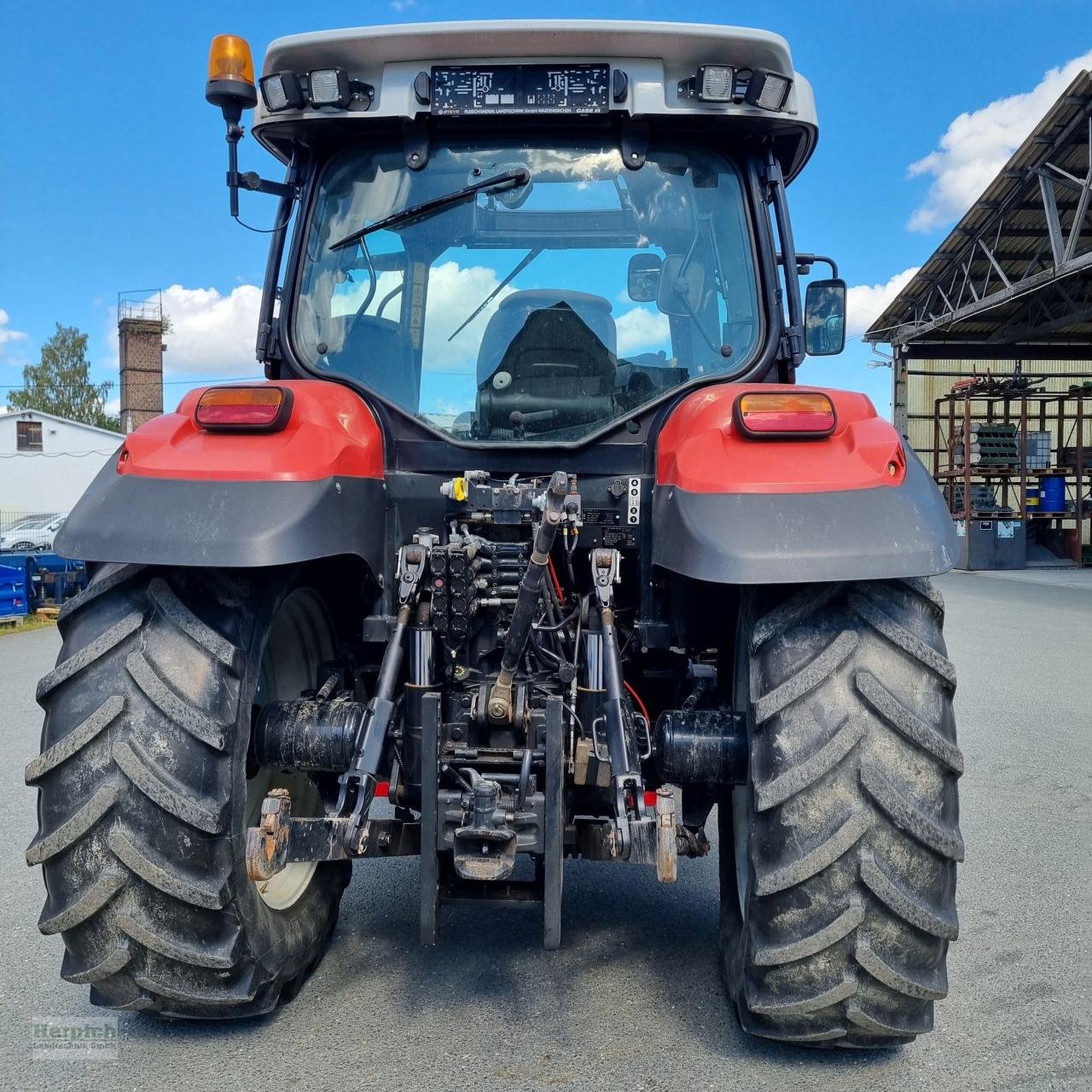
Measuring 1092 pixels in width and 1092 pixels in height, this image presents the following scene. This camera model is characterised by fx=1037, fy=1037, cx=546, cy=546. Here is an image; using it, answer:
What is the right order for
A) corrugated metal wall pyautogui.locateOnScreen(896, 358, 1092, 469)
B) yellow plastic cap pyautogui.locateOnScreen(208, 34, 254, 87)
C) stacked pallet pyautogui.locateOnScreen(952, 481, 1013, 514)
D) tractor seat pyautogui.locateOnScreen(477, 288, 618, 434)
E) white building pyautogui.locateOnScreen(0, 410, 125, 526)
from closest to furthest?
1. yellow plastic cap pyautogui.locateOnScreen(208, 34, 254, 87)
2. tractor seat pyautogui.locateOnScreen(477, 288, 618, 434)
3. stacked pallet pyautogui.locateOnScreen(952, 481, 1013, 514)
4. corrugated metal wall pyautogui.locateOnScreen(896, 358, 1092, 469)
5. white building pyautogui.locateOnScreen(0, 410, 125, 526)

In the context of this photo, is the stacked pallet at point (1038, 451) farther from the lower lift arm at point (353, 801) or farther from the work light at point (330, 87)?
the lower lift arm at point (353, 801)

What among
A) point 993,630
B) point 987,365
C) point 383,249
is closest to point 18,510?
point 987,365

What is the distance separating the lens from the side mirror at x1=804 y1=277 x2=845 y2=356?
11.3 ft

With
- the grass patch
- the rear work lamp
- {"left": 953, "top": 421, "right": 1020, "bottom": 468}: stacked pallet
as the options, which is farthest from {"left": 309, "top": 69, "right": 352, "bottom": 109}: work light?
{"left": 953, "top": 421, "right": 1020, "bottom": 468}: stacked pallet

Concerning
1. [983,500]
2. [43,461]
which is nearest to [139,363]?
[43,461]

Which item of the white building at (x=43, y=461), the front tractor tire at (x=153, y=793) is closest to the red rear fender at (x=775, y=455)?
the front tractor tire at (x=153, y=793)

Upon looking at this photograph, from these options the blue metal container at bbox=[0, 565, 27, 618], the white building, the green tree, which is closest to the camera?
the blue metal container at bbox=[0, 565, 27, 618]

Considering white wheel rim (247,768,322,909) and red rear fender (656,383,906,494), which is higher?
red rear fender (656,383,906,494)

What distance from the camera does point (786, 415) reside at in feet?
8.12

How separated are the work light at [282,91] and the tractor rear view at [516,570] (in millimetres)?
14

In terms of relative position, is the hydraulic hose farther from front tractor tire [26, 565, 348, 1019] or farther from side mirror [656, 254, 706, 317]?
side mirror [656, 254, 706, 317]

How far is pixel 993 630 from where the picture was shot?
10.9m

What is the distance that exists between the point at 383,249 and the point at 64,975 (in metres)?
2.17

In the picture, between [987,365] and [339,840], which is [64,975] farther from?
[987,365]
